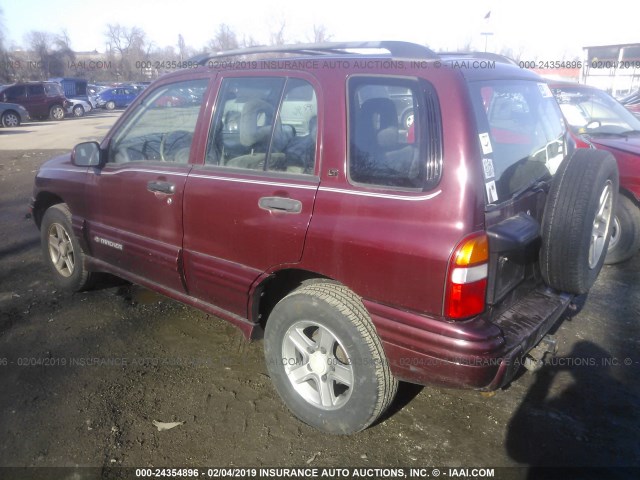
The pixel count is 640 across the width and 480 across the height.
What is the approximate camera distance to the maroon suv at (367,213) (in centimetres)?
216

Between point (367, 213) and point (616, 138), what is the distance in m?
4.02

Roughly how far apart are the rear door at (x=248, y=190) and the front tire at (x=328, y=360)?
252 mm

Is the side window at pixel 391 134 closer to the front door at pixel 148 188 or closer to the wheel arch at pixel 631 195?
the front door at pixel 148 188

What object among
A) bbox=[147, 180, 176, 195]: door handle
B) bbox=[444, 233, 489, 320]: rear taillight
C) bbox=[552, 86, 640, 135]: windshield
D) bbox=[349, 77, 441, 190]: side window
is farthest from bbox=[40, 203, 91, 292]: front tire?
bbox=[552, 86, 640, 135]: windshield

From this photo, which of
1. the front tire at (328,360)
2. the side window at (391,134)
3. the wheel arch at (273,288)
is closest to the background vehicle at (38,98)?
the wheel arch at (273,288)

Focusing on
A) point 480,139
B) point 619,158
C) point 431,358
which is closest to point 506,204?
point 480,139

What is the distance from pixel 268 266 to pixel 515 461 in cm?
156

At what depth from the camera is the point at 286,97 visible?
2701 mm

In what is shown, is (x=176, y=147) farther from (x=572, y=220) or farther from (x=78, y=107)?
(x=78, y=107)

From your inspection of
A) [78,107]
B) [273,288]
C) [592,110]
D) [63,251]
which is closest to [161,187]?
[273,288]

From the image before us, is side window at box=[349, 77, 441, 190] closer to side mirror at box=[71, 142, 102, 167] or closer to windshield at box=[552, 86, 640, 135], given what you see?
side mirror at box=[71, 142, 102, 167]

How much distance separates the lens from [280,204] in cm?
255

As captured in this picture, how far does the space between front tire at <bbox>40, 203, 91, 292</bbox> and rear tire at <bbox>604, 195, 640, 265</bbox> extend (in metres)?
4.80

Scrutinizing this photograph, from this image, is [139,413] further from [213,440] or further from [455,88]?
[455,88]
